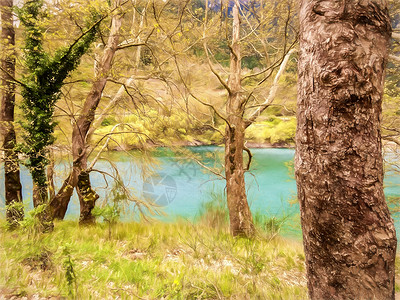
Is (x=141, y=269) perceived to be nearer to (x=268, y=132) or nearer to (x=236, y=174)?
(x=236, y=174)

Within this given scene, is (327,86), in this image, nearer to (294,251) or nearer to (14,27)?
(294,251)

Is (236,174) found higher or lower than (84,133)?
lower

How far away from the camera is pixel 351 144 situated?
0.87 metres

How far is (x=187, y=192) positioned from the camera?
35.5 feet

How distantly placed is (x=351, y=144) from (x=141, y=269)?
7.71ft

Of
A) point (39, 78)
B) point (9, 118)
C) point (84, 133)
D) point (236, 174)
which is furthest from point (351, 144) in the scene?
point (9, 118)

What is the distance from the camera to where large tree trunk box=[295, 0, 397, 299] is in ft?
2.82

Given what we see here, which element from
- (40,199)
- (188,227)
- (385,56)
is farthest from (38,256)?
(385,56)

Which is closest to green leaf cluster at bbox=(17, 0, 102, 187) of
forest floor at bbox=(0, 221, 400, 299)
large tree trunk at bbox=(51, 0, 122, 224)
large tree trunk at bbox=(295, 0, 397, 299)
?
large tree trunk at bbox=(51, 0, 122, 224)

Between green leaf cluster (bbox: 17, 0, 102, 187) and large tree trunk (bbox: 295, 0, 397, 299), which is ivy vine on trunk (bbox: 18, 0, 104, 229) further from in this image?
large tree trunk (bbox: 295, 0, 397, 299)

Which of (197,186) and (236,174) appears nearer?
(236,174)

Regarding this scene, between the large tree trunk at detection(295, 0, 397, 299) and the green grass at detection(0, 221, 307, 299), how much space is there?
1.02 meters

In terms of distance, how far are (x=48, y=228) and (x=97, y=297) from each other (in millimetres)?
2333

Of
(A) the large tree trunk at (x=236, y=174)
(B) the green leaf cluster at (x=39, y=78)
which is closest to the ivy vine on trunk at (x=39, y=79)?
(B) the green leaf cluster at (x=39, y=78)
